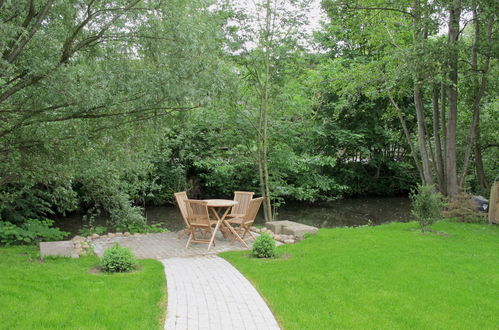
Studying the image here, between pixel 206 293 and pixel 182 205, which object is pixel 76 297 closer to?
pixel 206 293

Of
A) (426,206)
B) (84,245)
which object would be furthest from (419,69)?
(84,245)

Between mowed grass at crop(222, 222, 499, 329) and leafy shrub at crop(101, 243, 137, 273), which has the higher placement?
leafy shrub at crop(101, 243, 137, 273)

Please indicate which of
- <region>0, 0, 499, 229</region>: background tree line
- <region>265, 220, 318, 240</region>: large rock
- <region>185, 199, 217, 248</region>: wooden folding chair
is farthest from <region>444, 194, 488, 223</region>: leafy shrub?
<region>185, 199, 217, 248</region>: wooden folding chair

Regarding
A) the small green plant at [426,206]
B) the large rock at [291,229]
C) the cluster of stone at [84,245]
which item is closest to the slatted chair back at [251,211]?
the large rock at [291,229]

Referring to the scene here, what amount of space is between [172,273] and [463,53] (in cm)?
967

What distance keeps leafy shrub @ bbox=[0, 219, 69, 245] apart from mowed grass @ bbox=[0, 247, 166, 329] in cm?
288

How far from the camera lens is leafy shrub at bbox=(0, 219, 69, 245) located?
28.2ft

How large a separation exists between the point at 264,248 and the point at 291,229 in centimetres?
222

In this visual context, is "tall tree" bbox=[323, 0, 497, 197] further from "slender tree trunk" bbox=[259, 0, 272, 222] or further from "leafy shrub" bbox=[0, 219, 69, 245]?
"leafy shrub" bbox=[0, 219, 69, 245]

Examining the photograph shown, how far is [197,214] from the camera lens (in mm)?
7727

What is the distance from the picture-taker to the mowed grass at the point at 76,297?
12.0 feet

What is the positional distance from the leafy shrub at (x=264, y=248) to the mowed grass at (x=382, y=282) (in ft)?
0.86

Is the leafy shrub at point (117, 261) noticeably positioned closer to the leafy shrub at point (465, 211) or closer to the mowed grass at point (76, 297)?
the mowed grass at point (76, 297)

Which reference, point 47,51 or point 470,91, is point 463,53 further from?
point 47,51
